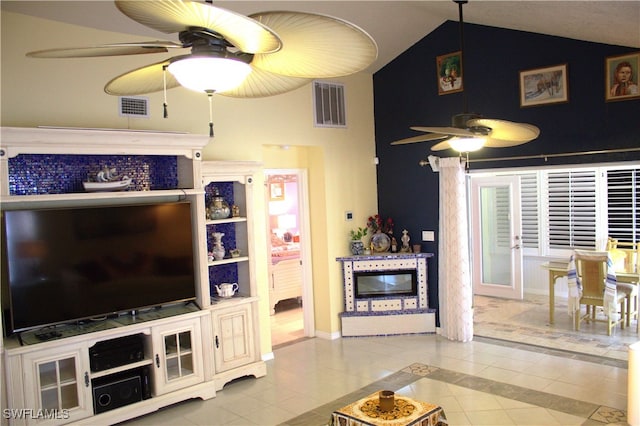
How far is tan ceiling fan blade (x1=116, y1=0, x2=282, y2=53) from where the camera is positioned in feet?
4.58

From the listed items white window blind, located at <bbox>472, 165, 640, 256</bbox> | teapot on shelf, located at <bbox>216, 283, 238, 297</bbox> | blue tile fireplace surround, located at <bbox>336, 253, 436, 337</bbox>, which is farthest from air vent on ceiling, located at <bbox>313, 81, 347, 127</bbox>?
white window blind, located at <bbox>472, 165, 640, 256</bbox>

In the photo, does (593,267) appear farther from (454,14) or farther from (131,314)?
(131,314)

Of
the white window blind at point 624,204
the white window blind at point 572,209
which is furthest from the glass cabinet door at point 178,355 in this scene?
the white window blind at point 624,204

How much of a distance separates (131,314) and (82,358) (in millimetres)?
604

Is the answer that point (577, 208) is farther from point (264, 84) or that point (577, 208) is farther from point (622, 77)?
point (264, 84)

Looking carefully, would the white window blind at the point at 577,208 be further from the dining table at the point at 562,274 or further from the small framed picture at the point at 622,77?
the small framed picture at the point at 622,77

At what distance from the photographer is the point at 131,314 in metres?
4.46

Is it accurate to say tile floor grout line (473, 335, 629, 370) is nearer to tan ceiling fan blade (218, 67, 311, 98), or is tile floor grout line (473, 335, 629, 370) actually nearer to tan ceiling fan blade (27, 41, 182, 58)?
tan ceiling fan blade (218, 67, 311, 98)

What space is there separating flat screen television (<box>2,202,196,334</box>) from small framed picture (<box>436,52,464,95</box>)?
3.46m

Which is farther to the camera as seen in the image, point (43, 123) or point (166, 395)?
point (166, 395)

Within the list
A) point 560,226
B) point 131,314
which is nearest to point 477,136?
point 131,314

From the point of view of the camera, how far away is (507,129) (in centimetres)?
341

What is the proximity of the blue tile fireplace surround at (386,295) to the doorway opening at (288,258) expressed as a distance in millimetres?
523

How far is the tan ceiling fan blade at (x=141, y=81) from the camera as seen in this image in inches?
81.3
